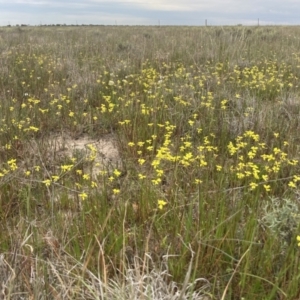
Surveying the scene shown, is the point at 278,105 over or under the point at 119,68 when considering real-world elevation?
under

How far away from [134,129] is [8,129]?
132 cm

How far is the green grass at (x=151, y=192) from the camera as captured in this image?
69.7 inches

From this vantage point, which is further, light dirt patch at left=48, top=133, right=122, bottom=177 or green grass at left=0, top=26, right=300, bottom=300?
light dirt patch at left=48, top=133, right=122, bottom=177

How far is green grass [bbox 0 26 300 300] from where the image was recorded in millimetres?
1771

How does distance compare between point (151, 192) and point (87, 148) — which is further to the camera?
point (87, 148)

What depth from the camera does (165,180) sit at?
10.4 feet

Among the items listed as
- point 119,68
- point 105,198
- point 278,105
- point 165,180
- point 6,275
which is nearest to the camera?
point 6,275

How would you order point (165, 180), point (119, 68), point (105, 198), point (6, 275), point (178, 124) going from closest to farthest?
1. point (6, 275)
2. point (105, 198)
3. point (165, 180)
4. point (178, 124)
5. point (119, 68)

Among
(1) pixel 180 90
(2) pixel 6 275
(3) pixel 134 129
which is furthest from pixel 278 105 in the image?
(2) pixel 6 275

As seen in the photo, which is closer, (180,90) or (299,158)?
(299,158)

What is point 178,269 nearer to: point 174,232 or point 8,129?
point 174,232

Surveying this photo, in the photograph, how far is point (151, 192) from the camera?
8.54ft

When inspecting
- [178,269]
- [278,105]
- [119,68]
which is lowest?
[178,269]

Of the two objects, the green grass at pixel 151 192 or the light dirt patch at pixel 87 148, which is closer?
the green grass at pixel 151 192
